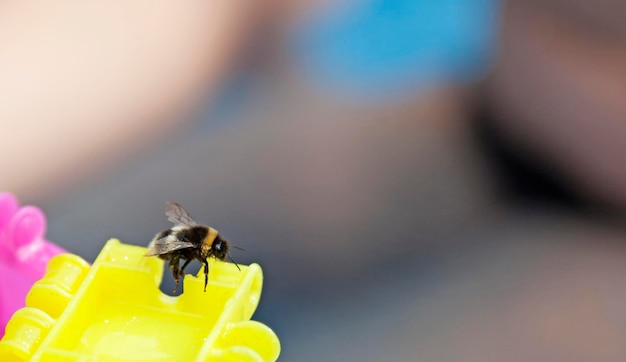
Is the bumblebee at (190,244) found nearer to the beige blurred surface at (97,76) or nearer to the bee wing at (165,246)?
the bee wing at (165,246)

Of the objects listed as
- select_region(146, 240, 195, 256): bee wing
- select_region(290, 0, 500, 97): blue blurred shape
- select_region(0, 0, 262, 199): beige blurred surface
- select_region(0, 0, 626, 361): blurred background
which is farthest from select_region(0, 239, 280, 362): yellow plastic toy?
select_region(290, 0, 500, 97): blue blurred shape

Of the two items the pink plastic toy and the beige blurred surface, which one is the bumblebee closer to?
the pink plastic toy

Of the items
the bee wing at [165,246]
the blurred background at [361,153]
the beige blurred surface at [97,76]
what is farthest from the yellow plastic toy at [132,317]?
the beige blurred surface at [97,76]

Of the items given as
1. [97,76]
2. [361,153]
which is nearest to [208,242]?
[361,153]

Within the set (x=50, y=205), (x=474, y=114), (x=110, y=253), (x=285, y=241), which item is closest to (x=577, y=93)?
(x=474, y=114)

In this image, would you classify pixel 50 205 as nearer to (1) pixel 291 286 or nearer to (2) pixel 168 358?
(1) pixel 291 286
